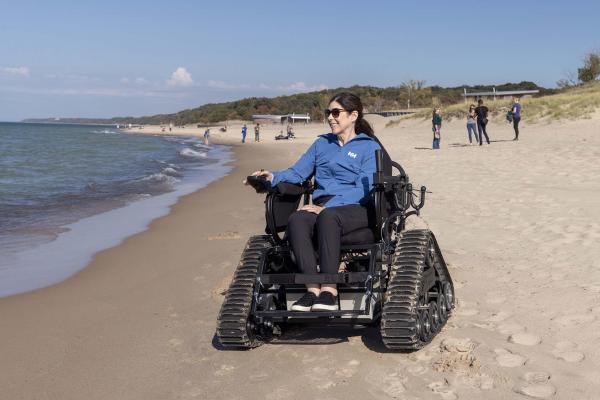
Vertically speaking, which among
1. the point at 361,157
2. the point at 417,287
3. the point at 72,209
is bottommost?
the point at 72,209

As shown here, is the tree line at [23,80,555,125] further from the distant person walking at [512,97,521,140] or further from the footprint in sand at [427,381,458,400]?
the footprint in sand at [427,381,458,400]

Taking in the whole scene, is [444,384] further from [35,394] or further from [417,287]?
[35,394]

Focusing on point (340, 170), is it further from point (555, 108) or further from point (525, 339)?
point (555, 108)

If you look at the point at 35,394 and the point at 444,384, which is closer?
the point at 444,384

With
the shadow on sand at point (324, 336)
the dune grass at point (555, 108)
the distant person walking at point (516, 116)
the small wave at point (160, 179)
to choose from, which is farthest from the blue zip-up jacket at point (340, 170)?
the dune grass at point (555, 108)

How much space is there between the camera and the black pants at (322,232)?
4.29m

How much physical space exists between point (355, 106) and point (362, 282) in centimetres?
142

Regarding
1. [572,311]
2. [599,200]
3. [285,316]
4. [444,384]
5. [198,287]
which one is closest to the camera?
[444,384]

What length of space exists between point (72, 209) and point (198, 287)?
8.47 m

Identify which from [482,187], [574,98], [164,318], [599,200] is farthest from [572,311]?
[574,98]

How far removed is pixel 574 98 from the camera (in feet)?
116

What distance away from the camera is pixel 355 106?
16.2 feet

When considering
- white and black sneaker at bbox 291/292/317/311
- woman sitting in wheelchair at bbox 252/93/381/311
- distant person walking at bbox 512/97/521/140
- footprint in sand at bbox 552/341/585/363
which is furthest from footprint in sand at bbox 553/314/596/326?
distant person walking at bbox 512/97/521/140

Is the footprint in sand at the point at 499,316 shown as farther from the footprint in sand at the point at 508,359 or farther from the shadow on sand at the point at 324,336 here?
the shadow on sand at the point at 324,336
